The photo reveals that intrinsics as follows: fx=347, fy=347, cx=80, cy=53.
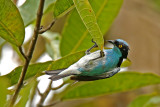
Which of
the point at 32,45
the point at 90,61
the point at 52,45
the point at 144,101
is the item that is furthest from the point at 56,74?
the point at 144,101

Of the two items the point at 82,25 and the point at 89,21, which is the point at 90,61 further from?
the point at 82,25

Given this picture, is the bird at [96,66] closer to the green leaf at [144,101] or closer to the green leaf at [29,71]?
the green leaf at [29,71]

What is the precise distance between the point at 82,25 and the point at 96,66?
71 cm

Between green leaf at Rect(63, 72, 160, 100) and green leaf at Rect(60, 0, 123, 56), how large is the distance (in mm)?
271

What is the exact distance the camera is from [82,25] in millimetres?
2361

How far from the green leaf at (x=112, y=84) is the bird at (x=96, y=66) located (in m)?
0.52

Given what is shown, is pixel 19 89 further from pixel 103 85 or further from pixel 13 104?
pixel 103 85

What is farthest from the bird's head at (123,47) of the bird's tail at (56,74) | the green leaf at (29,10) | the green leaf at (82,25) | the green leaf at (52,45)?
the green leaf at (52,45)

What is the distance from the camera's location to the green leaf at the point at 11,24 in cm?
155

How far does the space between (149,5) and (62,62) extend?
14.3 feet

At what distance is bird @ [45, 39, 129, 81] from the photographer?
168 centimetres

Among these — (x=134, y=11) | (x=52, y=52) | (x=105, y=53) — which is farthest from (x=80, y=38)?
(x=134, y=11)

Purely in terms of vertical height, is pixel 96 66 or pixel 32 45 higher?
pixel 32 45

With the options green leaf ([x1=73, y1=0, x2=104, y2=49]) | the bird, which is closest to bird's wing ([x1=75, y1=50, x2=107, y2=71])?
the bird
